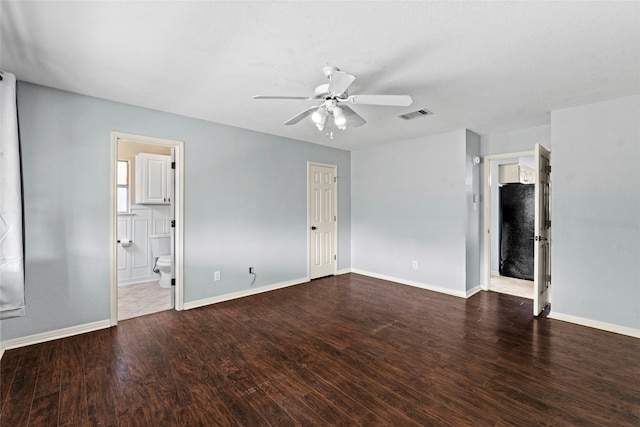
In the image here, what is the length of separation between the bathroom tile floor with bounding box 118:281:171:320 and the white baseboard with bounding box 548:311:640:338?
4.87 m

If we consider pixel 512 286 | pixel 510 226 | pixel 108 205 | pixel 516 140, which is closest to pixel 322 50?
pixel 108 205

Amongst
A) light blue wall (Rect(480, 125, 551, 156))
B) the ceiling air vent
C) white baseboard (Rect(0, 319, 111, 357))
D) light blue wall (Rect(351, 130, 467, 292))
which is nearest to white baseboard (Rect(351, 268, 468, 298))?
light blue wall (Rect(351, 130, 467, 292))

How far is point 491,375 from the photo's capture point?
2.29 meters

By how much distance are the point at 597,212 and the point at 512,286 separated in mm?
2112

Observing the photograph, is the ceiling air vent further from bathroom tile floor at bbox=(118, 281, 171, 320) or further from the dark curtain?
bathroom tile floor at bbox=(118, 281, 171, 320)

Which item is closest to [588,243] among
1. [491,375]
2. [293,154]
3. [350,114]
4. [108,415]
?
[491,375]

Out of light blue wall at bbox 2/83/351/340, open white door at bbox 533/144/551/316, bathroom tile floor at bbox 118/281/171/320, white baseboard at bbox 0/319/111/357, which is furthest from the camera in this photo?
bathroom tile floor at bbox 118/281/171/320

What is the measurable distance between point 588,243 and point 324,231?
372 centimetres

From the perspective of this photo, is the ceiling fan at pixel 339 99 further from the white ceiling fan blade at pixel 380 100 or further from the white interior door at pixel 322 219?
the white interior door at pixel 322 219

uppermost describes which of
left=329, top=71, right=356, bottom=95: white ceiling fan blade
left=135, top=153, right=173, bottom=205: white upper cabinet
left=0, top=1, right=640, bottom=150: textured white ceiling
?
left=0, top=1, right=640, bottom=150: textured white ceiling

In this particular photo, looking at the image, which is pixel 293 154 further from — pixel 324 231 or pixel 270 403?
pixel 270 403

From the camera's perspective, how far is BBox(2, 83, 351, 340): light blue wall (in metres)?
2.80

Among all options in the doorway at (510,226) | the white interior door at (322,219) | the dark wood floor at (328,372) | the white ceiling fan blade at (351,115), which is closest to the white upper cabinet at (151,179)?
the dark wood floor at (328,372)

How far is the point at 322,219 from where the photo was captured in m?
5.48
